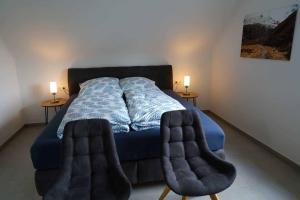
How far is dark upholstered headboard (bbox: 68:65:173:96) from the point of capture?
3877 mm

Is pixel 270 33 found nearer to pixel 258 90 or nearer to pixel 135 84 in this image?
pixel 258 90

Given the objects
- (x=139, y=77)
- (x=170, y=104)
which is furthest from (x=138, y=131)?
(x=139, y=77)

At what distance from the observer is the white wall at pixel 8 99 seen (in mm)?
3273

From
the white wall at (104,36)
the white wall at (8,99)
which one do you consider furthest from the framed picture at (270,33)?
the white wall at (8,99)

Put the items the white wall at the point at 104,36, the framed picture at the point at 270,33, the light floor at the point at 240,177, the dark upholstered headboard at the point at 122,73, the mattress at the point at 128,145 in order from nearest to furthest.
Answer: the mattress at the point at 128,145 → the light floor at the point at 240,177 → the framed picture at the point at 270,33 → the white wall at the point at 104,36 → the dark upholstered headboard at the point at 122,73

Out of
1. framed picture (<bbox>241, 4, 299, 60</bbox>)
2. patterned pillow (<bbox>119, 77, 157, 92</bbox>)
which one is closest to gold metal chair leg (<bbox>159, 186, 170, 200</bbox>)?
patterned pillow (<bbox>119, 77, 157, 92</bbox>)

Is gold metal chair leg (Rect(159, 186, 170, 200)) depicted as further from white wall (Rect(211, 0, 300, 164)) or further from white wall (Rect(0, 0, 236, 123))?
white wall (Rect(0, 0, 236, 123))

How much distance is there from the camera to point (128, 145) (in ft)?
6.77

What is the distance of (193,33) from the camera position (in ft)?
12.9

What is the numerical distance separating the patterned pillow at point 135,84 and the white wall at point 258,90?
1.36m

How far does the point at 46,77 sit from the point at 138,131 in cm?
254

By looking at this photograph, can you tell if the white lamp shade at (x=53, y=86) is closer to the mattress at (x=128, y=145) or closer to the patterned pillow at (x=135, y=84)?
the patterned pillow at (x=135, y=84)

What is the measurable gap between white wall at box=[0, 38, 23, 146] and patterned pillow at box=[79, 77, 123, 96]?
114 cm

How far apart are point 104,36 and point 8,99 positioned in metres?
1.80
